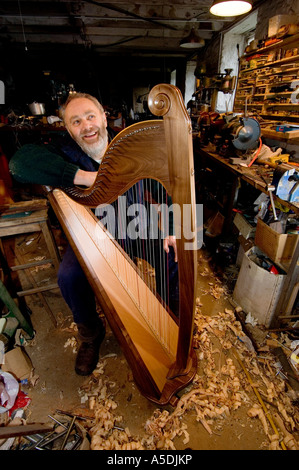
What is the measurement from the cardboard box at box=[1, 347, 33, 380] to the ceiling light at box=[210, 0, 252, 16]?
15.8ft

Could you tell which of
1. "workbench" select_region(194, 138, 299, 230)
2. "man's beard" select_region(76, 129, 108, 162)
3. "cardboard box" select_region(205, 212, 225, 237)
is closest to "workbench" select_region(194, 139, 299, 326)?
"workbench" select_region(194, 138, 299, 230)

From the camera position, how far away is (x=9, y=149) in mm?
6375

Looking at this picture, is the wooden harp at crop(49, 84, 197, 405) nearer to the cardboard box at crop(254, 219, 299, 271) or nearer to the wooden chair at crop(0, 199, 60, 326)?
the wooden chair at crop(0, 199, 60, 326)

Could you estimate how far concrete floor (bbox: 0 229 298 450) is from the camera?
5.18 ft

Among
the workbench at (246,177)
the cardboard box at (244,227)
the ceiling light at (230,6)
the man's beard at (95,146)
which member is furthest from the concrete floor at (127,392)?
the ceiling light at (230,6)

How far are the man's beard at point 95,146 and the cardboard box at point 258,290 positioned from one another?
1.78m

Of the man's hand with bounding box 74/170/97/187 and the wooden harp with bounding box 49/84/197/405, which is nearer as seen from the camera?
the wooden harp with bounding box 49/84/197/405

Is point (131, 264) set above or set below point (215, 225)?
above

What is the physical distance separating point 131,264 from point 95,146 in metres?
1.10

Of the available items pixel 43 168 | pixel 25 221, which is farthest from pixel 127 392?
pixel 43 168

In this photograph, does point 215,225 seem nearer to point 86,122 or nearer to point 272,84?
point 86,122

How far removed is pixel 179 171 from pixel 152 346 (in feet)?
3.80

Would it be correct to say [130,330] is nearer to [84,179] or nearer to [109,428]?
[109,428]

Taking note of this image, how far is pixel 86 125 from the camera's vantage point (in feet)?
6.42
